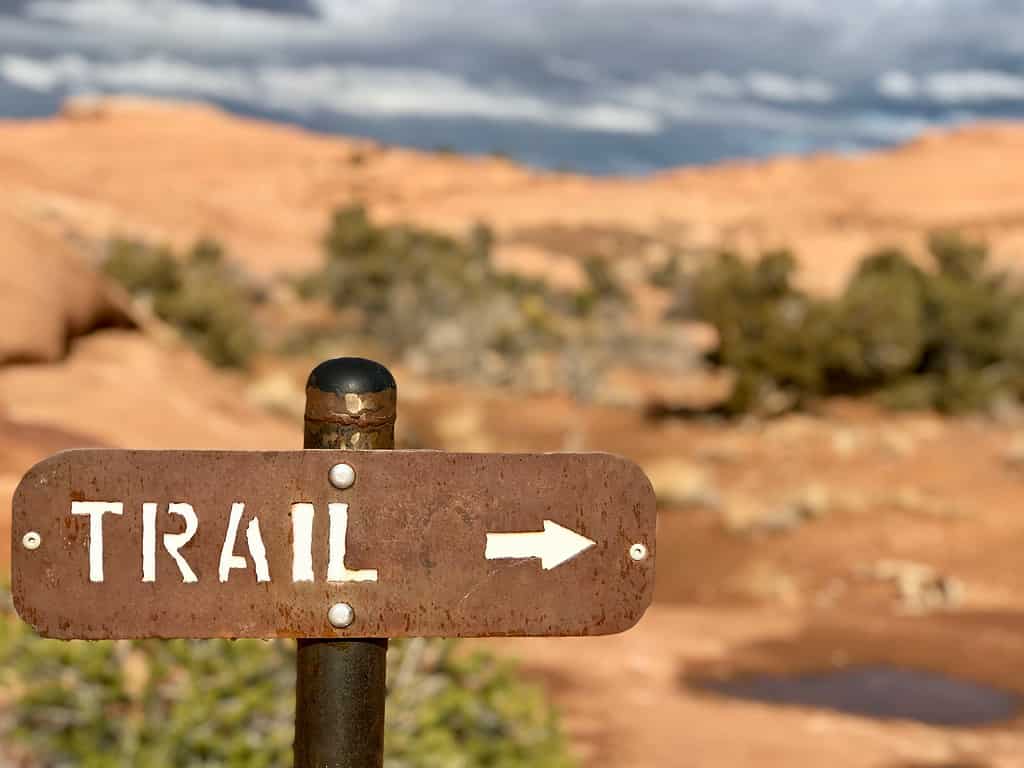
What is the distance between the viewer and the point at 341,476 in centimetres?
168

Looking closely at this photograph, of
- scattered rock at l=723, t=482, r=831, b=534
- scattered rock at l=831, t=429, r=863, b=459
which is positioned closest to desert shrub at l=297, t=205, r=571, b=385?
scattered rock at l=831, t=429, r=863, b=459

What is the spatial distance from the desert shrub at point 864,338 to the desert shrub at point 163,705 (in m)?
15.3

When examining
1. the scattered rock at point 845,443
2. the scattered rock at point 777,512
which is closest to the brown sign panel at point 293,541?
the scattered rock at point 777,512

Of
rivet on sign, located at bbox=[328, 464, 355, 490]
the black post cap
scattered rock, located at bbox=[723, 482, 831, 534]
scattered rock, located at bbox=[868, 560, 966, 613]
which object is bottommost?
scattered rock, located at bbox=[868, 560, 966, 613]

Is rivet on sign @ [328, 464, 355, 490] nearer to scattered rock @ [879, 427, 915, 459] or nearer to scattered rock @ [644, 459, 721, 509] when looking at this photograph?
scattered rock @ [644, 459, 721, 509]

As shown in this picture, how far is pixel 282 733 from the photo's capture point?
395 cm

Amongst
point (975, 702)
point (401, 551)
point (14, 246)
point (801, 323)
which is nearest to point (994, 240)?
point (801, 323)

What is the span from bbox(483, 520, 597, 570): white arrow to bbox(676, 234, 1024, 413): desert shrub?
17.4 metres

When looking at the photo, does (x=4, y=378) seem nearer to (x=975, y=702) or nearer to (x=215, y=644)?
(x=215, y=644)

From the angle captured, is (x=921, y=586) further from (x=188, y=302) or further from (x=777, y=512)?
(x=188, y=302)

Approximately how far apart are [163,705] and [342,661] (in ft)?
8.69

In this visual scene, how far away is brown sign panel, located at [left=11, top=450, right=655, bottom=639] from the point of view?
1665 millimetres

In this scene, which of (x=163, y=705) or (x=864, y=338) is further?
(x=864, y=338)

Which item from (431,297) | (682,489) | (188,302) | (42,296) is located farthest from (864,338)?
(42,296)
